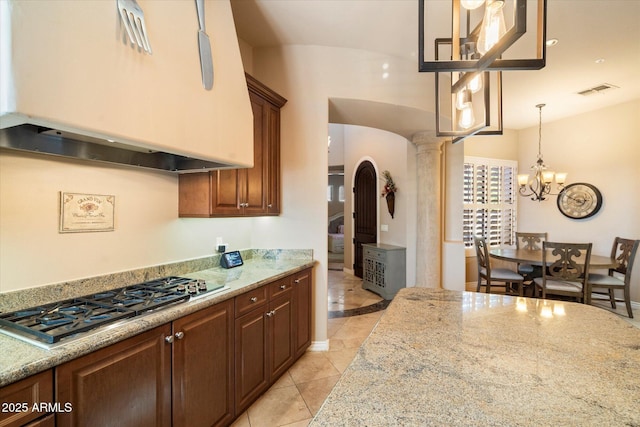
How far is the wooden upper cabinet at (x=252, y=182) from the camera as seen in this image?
220 cm

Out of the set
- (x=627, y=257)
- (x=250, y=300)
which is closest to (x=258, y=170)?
(x=250, y=300)

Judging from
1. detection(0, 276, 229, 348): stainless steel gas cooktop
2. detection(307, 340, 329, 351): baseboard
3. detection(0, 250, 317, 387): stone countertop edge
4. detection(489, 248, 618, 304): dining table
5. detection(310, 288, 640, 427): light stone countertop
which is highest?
detection(0, 276, 229, 348): stainless steel gas cooktop

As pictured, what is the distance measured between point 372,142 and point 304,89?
3.36m

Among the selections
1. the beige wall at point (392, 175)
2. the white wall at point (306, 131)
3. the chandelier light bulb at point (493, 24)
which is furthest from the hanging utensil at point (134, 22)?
the beige wall at point (392, 175)

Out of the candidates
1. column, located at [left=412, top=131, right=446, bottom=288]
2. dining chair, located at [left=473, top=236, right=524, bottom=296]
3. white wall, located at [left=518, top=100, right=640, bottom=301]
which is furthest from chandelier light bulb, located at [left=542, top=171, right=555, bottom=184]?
column, located at [left=412, top=131, right=446, bottom=288]

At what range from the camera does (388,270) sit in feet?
16.0

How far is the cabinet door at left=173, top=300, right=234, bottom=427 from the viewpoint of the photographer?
1548 mm

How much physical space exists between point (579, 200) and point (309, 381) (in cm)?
540

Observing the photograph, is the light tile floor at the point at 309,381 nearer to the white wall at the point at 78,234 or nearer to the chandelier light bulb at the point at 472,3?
the white wall at the point at 78,234

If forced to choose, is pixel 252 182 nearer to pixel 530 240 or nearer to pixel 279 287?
pixel 279 287

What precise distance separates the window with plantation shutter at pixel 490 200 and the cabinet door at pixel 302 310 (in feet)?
12.6

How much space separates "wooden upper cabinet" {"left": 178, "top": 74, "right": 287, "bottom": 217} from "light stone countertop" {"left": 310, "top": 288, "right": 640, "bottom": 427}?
57.7 inches

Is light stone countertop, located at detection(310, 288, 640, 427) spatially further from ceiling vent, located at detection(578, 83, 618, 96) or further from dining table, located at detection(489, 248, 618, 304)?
ceiling vent, located at detection(578, 83, 618, 96)

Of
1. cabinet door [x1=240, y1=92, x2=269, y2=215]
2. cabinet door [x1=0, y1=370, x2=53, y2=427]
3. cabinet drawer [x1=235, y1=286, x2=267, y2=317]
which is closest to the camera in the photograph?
cabinet door [x1=0, y1=370, x2=53, y2=427]
